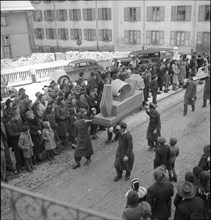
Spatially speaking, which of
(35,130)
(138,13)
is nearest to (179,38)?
(138,13)

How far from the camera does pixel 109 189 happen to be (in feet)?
27.0

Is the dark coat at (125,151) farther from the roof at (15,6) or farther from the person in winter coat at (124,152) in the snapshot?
the roof at (15,6)

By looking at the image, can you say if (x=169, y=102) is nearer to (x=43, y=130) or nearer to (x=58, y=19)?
(x=43, y=130)

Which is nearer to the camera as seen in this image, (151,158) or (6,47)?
(151,158)

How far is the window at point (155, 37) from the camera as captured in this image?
1433 inches

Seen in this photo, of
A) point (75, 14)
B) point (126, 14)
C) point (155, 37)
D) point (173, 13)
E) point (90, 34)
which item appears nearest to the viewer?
point (173, 13)

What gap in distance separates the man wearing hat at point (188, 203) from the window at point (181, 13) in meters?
31.3

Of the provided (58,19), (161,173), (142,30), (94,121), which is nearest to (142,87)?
(94,121)

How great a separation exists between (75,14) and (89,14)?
8.03 ft

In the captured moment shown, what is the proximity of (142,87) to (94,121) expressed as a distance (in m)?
4.02

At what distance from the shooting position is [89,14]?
40250 mm

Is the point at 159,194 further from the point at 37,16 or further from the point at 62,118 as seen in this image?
the point at 37,16

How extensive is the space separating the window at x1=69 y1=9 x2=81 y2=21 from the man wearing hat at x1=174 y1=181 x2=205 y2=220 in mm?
38590

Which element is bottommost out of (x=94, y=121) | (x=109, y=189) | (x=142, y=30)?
(x=109, y=189)
